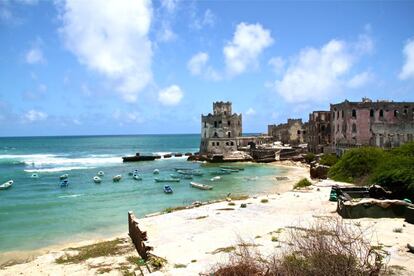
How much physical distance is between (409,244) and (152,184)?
128 ft

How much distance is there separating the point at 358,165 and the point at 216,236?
24.1 metres

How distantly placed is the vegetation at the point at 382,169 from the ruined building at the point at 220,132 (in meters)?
48.4

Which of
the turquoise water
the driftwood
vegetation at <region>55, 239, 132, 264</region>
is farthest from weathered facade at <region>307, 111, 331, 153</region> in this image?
vegetation at <region>55, 239, 132, 264</region>

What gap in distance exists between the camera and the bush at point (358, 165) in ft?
118

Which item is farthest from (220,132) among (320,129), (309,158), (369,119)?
(369,119)

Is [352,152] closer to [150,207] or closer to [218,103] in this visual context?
[150,207]

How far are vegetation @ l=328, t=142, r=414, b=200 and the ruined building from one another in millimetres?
48383

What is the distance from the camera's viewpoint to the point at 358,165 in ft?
122

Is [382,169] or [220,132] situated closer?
[382,169]

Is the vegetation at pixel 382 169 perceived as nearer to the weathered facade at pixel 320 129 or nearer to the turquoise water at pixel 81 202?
the turquoise water at pixel 81 202

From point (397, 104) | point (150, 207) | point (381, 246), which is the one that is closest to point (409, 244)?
point (381, 246)

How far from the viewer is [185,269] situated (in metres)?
13.0

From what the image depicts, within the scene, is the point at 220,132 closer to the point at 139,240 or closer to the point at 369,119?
the point at 369,119

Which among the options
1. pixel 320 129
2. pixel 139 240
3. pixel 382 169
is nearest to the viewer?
pixel 139 240
